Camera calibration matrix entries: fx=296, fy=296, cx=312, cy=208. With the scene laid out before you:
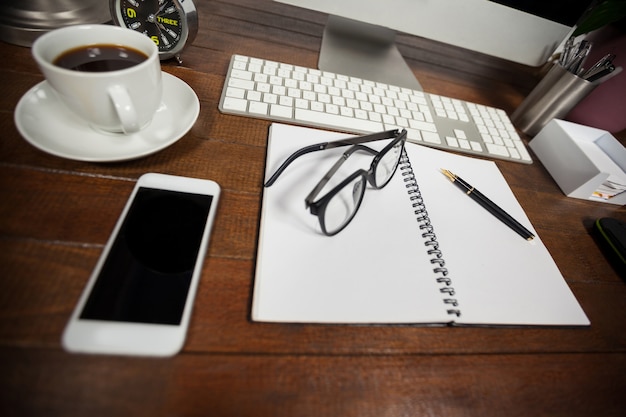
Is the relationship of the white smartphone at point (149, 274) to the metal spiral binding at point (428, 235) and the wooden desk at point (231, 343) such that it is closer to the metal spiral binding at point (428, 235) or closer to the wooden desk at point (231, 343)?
the wooden desk at point (231, 343)

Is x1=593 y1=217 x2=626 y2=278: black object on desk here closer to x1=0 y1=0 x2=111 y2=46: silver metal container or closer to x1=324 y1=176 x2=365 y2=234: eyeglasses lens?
x1=324 y1=176 x2=365 y2=234: eyeglasses lens

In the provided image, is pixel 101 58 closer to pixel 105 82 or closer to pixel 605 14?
pixel 105 82

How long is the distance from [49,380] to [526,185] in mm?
675

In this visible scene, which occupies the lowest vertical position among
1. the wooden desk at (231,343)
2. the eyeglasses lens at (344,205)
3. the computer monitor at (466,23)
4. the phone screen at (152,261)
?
the wooden desk at (231,343)

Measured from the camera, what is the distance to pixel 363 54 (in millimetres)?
657

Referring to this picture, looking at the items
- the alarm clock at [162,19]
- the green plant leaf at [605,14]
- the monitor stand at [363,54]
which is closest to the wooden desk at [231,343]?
the alarm clock at [162,19]

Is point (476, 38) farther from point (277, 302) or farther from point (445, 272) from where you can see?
point (277, 302)

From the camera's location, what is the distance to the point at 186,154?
1.27 ft

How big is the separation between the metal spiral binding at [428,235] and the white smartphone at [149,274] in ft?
0.87

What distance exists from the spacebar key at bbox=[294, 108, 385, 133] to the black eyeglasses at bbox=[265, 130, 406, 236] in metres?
0.06

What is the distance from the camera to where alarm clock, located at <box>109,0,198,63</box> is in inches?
17.3

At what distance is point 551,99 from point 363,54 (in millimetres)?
393

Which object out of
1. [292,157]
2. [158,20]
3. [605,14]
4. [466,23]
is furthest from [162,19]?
[605,14]

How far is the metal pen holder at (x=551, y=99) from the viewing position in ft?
1.86
